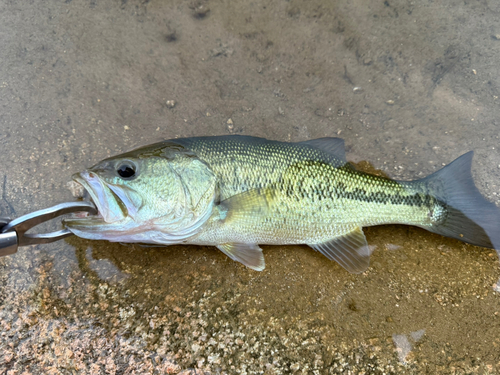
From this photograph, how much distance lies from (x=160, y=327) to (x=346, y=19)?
3282 millimetres

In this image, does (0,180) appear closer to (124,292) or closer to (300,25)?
(124,292)

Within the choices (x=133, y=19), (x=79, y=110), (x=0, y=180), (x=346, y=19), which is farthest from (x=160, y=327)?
(x=346, y=19)

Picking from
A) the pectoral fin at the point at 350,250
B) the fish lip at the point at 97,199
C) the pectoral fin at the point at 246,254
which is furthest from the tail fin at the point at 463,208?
the fish lip at the point at 97,199

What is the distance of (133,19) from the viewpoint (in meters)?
3.15

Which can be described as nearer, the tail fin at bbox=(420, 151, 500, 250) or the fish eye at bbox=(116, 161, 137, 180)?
the fish eye at bbox=(116, 161, 137, 180)

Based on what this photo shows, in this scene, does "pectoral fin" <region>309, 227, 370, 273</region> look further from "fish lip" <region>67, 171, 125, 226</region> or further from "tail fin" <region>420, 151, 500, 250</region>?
"fish lip" <region>67, 171, 125, 226</region>

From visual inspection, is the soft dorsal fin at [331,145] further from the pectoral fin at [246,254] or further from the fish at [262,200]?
the pectoral fin at [246,254]

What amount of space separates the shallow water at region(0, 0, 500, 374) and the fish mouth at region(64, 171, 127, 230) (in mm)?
463

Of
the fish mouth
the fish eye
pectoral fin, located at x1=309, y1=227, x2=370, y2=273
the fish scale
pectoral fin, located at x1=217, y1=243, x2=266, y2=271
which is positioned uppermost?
the fish eye

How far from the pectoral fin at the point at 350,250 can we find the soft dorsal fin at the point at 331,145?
60 cm

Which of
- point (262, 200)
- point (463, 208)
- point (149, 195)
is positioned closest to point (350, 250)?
point (262, 200)

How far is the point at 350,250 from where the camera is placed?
2.36m

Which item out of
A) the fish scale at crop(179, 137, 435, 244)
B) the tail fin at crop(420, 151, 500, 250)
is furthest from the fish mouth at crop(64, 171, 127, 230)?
the tail fin at crop(420, 151, 500, 250)

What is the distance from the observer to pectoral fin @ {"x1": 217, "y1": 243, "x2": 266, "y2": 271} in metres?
2.29
